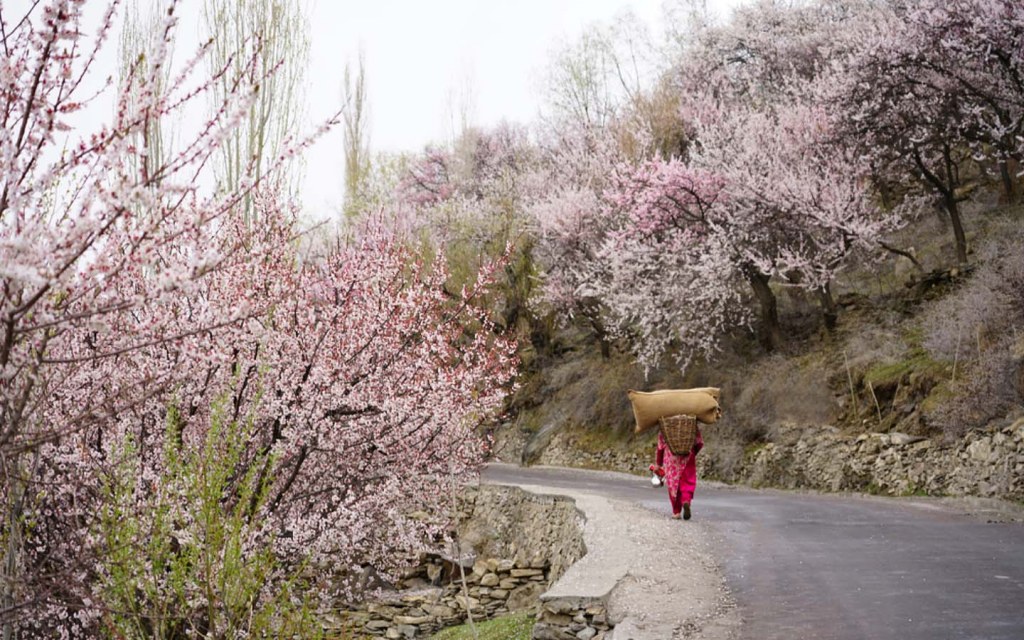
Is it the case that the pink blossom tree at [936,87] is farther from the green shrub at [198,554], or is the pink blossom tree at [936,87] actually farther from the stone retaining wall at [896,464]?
the green shrub at [198,554]

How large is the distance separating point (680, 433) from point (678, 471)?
0.64 metres

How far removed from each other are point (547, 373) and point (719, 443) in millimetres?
10659

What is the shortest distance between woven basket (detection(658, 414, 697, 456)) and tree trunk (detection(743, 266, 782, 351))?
35.5ft

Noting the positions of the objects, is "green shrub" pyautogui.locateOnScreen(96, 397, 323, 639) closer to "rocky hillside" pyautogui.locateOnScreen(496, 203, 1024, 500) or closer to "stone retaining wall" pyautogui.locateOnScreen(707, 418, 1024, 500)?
"stone retaining wall" pyautogui.locateOnScreen(707, 418, 1024, 500)

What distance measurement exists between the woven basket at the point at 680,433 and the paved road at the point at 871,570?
1.09 meters

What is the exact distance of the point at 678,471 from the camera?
11.8 m

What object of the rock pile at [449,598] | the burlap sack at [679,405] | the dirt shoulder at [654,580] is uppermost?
the burlap sack at [679,405]

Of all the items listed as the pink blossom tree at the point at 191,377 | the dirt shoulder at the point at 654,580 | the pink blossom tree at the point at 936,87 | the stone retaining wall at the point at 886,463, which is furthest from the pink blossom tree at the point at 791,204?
the pink blossom tree at the point at 191,377

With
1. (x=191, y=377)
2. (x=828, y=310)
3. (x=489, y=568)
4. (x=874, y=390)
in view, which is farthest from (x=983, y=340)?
(x=191, y=377)

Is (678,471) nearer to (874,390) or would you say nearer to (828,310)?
(874,390)

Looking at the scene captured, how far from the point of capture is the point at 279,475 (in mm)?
7684

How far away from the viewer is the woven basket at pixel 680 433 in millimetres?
11461

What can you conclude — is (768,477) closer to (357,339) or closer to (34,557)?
(357,339)

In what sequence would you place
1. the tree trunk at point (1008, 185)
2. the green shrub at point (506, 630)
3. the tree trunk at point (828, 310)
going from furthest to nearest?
the tree trunk at point (1008, 185), the tree trunk at point (828, 310), the green shrub at point (506, 630)
